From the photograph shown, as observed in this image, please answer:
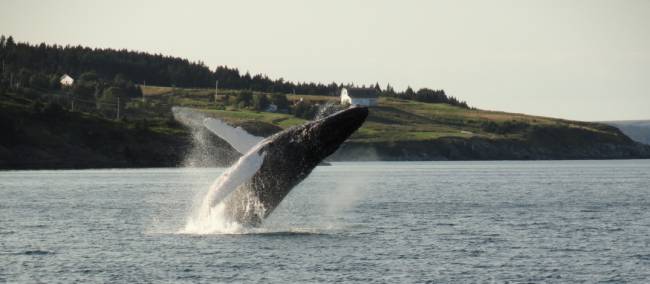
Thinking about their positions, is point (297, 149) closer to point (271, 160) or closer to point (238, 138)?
point (271, 160)

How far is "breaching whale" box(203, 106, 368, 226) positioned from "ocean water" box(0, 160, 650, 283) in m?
2.46

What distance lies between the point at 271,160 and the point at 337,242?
8322 millimetres

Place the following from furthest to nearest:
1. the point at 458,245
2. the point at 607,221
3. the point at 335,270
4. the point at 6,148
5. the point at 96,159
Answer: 1. the point at 96,159
2. the point at 6,148
3. the point at 607,221
4. the point at 458,245
5. the point at 335,270

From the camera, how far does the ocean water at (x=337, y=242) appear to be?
3684cm

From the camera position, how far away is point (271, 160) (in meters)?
37.4

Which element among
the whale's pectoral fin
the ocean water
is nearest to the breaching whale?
the whale's pectoral fin

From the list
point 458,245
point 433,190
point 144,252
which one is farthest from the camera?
point 433,190

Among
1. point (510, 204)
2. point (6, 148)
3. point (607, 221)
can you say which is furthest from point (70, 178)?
point (607, 221)

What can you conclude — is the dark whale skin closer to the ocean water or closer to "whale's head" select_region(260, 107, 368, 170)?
"whale's head" select_region(260, 107, 368, 170)

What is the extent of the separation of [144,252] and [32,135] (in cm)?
10912

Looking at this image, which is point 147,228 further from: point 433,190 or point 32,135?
point 32,135

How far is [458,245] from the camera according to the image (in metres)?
44.8

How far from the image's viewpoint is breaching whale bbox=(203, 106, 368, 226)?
35.9 metres

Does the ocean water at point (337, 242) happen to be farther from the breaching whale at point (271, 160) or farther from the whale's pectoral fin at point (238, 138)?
the whale's pectoral fin at point (238, 138)
